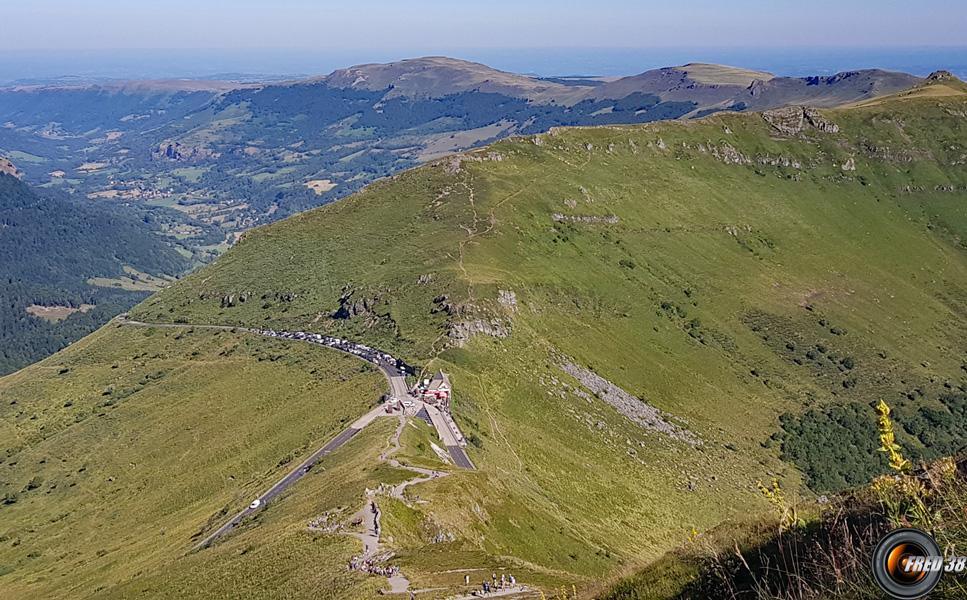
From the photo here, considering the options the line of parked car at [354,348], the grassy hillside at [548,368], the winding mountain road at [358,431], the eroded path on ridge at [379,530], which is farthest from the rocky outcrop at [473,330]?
the eroded path on ridge at [379,530]

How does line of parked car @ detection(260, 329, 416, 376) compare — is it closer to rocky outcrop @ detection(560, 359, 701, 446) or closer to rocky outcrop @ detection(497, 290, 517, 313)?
rocky outcrop @ detection(497, 290, 517, 313)

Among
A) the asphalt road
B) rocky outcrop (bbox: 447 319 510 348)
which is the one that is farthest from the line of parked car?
the asphalt road

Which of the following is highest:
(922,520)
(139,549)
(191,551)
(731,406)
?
(922,520)

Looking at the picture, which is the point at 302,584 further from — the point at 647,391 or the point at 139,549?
the point at 647,391

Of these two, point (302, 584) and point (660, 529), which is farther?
point (660, 529)

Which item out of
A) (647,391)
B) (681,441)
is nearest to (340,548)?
(681,441)

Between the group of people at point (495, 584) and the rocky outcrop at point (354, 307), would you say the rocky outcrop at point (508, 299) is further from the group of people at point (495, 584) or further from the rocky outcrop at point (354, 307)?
the group of people at point (495, 584)

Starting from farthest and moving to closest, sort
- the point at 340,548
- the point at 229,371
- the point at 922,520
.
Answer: the point at 229,371, the point at 340,548, the point at 922,520
